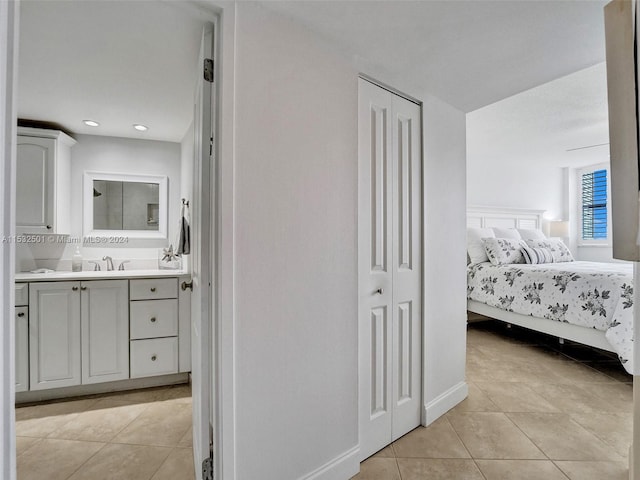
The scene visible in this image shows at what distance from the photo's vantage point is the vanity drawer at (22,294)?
2265 mm

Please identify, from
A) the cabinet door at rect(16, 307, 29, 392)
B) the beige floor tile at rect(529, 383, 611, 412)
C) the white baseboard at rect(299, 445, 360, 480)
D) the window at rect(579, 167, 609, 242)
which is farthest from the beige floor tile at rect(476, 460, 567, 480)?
the window at rect(579, 167, 609, 242)

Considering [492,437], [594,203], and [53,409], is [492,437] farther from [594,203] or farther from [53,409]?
[594,203]

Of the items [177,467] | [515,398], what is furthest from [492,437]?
[177,467]

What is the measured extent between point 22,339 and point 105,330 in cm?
49

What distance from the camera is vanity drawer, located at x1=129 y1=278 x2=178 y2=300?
2.54 metres

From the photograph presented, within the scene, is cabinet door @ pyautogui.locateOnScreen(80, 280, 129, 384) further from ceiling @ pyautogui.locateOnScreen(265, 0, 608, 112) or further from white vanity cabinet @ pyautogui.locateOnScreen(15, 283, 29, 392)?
ceiling @ pyautogui.locateOnScreen(265, 0, 608, 112)

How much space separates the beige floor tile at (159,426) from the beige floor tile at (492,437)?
171 centimetres

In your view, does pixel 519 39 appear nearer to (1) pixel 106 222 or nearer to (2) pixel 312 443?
(2) pixel 312 443

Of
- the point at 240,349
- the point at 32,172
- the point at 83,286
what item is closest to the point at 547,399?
the point at 240,349

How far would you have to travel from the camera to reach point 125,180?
10.2ft

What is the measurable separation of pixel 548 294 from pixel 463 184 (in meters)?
1.66

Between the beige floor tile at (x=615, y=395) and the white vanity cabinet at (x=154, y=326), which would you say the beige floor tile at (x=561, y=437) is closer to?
the beige floor tile at (x=615, y=395)

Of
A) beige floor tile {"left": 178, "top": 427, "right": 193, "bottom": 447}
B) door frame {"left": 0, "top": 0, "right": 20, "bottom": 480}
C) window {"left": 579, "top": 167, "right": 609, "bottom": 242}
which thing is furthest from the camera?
window {"left": 579, "top": 167, "right": 609, "bottom": 242}

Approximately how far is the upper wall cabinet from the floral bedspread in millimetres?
4435
